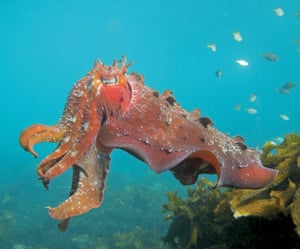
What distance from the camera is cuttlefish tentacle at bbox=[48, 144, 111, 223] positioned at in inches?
86.9

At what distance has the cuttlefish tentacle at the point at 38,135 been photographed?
228 centimetres

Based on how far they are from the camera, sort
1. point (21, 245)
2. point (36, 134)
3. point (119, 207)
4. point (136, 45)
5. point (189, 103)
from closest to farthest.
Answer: point (36, 134)
point (21, 245)
point (119, 207)
point (136, 45)
point (189, 103)

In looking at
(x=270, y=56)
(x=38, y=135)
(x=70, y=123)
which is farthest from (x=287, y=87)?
(x=38, y=135)

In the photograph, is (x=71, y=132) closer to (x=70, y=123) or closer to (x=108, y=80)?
(x=70, y=123)

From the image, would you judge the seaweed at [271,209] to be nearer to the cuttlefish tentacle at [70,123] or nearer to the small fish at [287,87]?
the cuttlefish tentacle at [70,123]

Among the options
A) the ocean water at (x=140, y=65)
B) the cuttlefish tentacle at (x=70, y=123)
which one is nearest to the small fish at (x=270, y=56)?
the ocean water at (x=140, y=65)

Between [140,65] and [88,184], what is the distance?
601ft

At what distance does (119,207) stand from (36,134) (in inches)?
603

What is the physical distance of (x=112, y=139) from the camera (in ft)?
7.77

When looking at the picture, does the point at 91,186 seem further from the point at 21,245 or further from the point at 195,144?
the point at 21,245

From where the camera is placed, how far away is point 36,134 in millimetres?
2342

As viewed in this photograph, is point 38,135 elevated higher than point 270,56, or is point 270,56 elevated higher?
point 270,56

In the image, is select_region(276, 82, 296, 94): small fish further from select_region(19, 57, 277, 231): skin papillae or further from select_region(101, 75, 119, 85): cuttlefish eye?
select_region(101, 75, 119, 85): cuttlefish eye

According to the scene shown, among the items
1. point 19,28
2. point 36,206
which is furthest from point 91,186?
point 19,28
